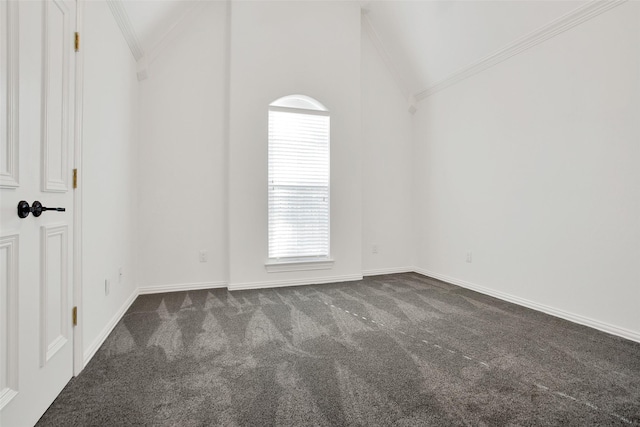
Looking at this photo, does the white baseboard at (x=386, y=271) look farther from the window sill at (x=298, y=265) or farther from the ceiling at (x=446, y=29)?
the ceiling at (x=446, y=29)

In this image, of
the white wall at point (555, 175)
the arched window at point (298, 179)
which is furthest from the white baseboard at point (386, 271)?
the arched window at point (298, 179)

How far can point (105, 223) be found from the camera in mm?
2324

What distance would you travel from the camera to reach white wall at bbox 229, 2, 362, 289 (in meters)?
3.61

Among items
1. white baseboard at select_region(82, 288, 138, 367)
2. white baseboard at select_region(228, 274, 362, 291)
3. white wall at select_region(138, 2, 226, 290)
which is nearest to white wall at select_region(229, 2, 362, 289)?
white baseboard at select_region(228, 274, 362, 291)

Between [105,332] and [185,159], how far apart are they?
196 cm

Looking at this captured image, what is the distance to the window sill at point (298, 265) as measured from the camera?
146 inches

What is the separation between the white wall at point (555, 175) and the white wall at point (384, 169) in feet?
1.99

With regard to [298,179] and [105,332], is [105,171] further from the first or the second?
[298,179]

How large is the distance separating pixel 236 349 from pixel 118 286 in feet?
4.23

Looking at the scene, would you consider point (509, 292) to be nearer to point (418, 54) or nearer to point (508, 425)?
point (508, 425)

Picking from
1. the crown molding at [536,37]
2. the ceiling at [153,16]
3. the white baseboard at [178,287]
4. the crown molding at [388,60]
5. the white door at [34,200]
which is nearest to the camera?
the white door at [34,200]

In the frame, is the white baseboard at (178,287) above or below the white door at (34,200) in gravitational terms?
below

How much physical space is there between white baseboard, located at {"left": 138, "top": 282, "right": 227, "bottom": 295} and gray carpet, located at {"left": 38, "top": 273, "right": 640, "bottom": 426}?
549 millimetres

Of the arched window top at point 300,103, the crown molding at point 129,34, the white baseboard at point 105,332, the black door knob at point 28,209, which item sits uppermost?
the crown molding at point 129,34
